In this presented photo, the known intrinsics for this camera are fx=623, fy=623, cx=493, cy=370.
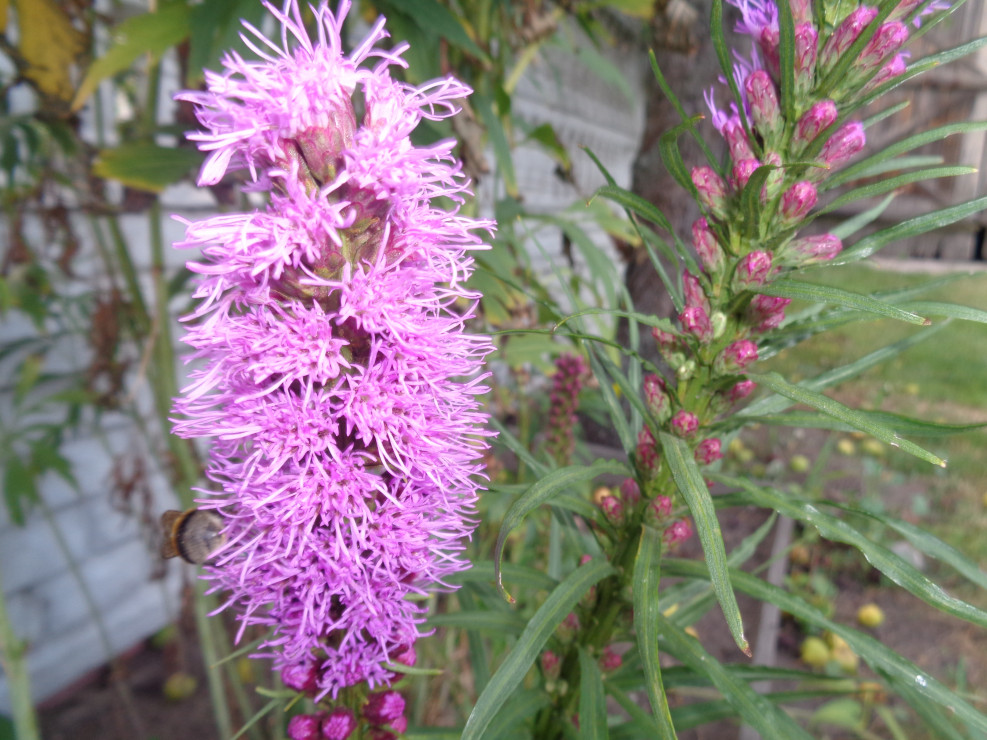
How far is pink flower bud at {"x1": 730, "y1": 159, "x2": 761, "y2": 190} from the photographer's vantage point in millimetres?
673

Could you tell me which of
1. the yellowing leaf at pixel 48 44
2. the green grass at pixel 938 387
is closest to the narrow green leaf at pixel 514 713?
the yellowing leaf at pixel 48 44

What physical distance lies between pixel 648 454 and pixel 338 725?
491 millimetres

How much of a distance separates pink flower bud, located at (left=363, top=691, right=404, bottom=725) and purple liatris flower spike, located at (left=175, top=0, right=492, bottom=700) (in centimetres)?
10

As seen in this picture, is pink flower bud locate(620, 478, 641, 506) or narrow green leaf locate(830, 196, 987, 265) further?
pink flower bud locate(620, 478, 641, 506)

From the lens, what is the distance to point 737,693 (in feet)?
2.31

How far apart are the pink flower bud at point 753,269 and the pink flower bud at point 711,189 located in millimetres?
71

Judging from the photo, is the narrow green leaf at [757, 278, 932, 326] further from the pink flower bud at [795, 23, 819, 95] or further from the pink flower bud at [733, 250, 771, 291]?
the pink flower bud at [795, 23, 819, 95]

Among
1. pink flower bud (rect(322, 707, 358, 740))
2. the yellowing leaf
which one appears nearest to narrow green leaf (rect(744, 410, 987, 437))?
pink flower bud (rect(322, 707, 358, 740))

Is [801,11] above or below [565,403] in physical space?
above

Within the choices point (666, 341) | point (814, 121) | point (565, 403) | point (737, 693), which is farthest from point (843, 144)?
point (565, 403)

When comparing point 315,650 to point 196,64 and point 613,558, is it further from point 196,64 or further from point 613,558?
point 196,64

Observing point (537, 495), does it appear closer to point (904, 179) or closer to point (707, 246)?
point (707, 246)

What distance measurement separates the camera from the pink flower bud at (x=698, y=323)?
0.71m

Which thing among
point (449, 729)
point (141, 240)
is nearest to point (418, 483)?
point (449, 729)
